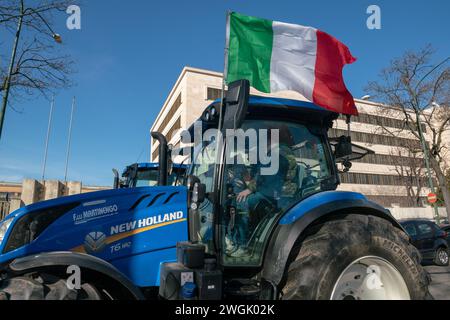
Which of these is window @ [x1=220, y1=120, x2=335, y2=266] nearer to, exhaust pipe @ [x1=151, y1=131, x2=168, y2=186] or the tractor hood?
the tractor hood

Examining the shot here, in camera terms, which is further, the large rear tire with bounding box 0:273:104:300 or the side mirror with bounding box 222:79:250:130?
the side mirror with bounding box 222:79:250:130

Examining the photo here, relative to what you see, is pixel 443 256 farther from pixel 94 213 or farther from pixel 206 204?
pixel 94 213

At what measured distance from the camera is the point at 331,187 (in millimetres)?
3730

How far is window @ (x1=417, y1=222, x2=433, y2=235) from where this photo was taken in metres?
11.7

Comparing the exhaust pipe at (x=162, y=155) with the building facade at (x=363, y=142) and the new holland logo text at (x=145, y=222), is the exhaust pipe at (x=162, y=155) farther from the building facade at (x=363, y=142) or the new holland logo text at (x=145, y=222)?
the building facade at (x=363, y=142)

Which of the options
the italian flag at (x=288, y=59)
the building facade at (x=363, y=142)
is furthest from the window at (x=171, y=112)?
the italian flag at (x=288, y=59)

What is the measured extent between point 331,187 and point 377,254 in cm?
93

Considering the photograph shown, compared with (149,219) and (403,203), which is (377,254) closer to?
(149,219)

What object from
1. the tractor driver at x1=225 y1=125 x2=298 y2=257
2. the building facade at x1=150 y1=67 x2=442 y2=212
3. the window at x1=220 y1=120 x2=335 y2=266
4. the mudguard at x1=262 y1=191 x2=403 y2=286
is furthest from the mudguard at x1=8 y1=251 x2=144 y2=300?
the building facade at x1=150 y1=67 x2=442 y2=212

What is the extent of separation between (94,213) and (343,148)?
9.54ft

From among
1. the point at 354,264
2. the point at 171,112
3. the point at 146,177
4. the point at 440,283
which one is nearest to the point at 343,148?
the point at 354,264

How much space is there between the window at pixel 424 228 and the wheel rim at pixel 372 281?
10.2 m

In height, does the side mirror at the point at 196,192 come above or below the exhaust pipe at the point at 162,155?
below

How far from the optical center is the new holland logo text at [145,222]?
292cm
